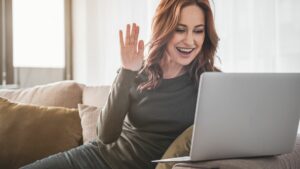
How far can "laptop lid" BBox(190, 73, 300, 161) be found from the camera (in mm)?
1239

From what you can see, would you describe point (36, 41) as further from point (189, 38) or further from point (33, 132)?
point (189, 38)

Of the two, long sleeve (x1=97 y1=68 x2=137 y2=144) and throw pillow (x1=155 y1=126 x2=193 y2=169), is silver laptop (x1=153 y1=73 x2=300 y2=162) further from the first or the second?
long sleeve (x1=97 y1=68 x2=137 y2=144)

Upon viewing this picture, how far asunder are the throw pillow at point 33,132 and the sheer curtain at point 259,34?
3.08 feet

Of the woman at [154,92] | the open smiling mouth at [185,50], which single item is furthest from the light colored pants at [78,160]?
the open smiling mouth at [185,50]

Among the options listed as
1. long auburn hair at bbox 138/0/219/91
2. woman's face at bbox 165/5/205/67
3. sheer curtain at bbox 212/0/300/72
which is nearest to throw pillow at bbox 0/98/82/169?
long auburn hair at bbox 138/0/219/91

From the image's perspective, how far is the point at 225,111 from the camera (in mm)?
1264

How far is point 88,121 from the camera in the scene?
7.36 ft

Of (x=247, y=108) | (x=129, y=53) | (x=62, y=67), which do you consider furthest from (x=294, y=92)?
(x=62, y=67)

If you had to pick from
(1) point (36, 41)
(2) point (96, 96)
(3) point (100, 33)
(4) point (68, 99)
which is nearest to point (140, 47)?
(2) point (96, 96)

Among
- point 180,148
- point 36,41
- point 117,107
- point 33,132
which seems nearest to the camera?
point 180,148

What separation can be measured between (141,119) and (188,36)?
379mm

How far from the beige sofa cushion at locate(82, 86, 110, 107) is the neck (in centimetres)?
61

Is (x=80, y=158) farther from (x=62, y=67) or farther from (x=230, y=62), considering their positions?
(x=62, y=67)

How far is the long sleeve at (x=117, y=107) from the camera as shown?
167 cm
